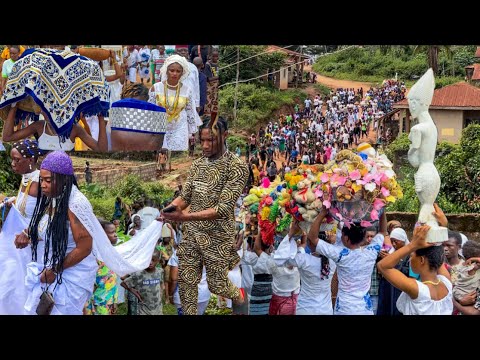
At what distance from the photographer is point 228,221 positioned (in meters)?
6.29

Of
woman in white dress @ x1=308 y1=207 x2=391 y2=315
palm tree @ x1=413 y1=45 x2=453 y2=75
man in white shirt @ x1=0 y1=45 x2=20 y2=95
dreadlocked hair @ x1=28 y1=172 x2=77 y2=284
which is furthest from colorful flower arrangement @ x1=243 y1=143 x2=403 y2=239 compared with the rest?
palm tree @ x1=413 y1=45 x2=453 y2=75

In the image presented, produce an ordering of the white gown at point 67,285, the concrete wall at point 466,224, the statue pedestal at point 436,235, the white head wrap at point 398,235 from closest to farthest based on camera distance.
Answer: the statue pedestal at point 436,235 < the white gown at point 67,285 < the white head wrap at point 398,235 < the concrete wall at point 466,224

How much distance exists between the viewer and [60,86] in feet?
22.2

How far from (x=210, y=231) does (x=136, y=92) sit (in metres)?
1.54

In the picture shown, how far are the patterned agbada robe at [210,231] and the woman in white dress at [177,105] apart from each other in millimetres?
869

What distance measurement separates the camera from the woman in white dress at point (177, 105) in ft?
22.9

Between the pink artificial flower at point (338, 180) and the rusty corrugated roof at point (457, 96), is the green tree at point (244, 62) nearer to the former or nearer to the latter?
the pink artificial flower at point (338, 180)

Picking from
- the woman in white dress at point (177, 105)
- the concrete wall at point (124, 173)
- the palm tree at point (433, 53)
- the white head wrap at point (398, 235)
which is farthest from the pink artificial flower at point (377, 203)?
the palm tree at point (433, 53)

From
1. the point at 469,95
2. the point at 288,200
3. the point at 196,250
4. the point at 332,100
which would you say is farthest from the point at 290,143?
the point at 469,95

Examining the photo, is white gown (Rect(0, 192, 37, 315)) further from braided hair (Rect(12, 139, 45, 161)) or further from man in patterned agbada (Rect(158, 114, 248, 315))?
man in patterned agbada (Rect(158, 114, 248, 315))

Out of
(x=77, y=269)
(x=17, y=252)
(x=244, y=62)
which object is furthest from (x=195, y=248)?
(x=244, y=62)

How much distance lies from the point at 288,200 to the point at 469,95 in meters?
3.73

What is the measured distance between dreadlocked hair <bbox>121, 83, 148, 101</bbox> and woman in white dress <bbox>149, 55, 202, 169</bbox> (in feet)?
0.20
